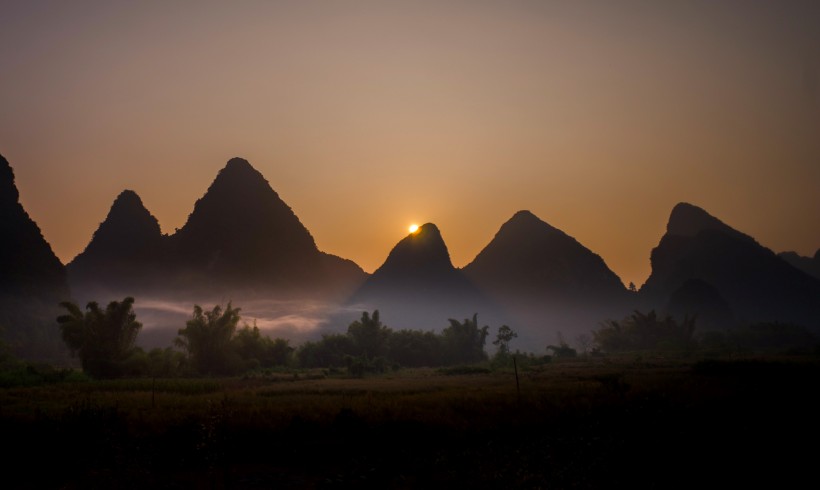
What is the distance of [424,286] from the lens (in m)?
160

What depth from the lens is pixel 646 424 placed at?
1633cm

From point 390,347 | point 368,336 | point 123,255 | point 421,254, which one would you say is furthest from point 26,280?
point 421,254

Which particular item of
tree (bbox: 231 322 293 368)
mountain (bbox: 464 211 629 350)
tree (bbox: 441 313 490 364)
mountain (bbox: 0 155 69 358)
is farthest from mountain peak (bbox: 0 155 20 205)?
mountain (bbox: 464 211 629 350)

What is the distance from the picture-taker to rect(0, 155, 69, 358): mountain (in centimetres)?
7362

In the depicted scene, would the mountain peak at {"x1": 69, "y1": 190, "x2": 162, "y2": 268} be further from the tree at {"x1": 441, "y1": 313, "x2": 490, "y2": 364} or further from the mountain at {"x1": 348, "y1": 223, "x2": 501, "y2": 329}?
the tree at {"x1": 441, "y1": 313, "x2": 490, "y2": 364}

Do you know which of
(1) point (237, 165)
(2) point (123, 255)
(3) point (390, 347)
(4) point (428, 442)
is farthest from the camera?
(1) point (237, 165)

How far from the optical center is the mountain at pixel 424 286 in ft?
501

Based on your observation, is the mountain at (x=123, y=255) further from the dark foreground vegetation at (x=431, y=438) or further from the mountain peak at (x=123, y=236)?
the dark foreground vegetation at (x=431, y=438)

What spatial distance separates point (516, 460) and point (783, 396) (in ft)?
53.8

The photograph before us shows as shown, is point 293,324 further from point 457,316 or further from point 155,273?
point 457,316

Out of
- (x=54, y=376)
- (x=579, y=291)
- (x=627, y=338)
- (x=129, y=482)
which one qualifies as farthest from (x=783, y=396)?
(x=579, y=291)

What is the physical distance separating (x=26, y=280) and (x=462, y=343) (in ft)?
230

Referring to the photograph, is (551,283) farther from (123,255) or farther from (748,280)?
(123,255)

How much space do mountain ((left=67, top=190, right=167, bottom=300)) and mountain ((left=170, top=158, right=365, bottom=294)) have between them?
520cm
